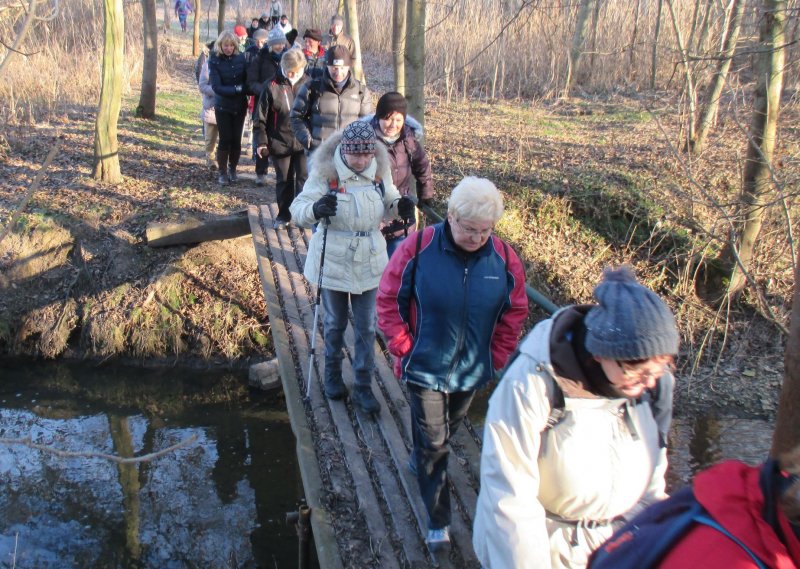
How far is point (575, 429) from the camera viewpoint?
6.56 feet

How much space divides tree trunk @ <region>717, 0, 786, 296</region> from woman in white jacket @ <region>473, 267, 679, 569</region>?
4238 mm

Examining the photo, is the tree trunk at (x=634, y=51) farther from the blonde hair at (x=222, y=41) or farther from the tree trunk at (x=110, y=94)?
the tree trunk at (x=110, y=94)

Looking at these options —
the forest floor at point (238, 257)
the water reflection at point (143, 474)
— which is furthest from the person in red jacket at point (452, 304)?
the forest floor at point (238, 257)

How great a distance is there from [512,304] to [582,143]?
8.90 metres

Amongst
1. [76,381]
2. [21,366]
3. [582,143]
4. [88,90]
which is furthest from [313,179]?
[88,90]

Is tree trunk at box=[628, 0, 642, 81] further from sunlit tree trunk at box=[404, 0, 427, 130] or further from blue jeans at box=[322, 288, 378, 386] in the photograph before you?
blue jeans at box=[322, 288, 378, 386]

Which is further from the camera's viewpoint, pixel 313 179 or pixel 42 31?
pixel 42 31

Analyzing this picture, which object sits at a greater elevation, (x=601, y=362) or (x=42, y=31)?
(x=42, y=31)

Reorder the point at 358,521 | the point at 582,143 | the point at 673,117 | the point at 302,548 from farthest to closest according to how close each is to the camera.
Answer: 1. the point at 673,117
2. the point at 582,143
3. the point at 302,548
4. the point at 358,521

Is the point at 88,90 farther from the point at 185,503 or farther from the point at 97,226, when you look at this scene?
the point at 185,503

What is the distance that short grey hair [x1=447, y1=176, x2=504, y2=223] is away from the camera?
2.69 m

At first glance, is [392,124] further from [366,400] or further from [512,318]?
[512,318]

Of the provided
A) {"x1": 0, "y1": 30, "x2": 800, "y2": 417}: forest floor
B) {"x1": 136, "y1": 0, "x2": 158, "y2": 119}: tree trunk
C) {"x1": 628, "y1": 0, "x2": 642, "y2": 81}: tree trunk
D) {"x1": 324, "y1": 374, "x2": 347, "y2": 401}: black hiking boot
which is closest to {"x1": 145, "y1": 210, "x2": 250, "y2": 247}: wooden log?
{"x1": 0, "y1": 30, "x2": 800, "y2": 417}: forest floor

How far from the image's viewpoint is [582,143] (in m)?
11.2
